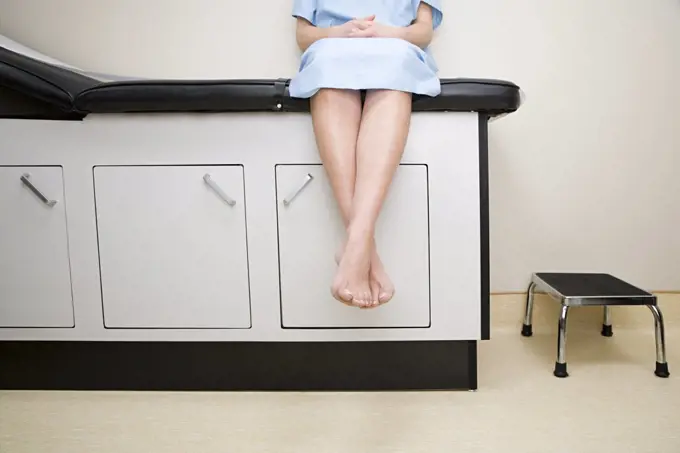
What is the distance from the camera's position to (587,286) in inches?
56.8

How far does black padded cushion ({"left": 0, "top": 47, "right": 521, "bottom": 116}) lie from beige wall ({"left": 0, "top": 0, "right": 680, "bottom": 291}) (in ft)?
1.90

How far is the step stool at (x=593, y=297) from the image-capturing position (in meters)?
1.32

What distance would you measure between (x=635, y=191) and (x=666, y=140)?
0.18m

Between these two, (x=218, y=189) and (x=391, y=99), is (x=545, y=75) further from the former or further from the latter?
(x=218, y=189)

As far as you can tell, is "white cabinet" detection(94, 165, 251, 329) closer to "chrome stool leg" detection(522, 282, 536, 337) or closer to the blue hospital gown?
the blue hospital gown

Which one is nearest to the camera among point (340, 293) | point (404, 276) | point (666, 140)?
point (340, 293)

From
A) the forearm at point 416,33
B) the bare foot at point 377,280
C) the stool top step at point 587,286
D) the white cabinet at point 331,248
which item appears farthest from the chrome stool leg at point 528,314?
the forearm at point 416,33

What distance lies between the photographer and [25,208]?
4.06 feet

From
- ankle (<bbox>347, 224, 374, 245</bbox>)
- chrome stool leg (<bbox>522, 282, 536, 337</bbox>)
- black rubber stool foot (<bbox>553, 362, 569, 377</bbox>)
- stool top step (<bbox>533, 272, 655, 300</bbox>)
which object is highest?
ankle (<bbox>347, 224, 374, 245</bbox>)

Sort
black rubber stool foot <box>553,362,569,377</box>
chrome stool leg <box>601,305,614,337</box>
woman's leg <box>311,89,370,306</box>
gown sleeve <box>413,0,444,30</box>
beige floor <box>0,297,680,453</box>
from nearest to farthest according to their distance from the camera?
1. beige floor <box>0,297,680,453</box>
2. woman's leg <box>311,89,370,306</box>
3. black rubber stool foot <box>553,362,569,377</box>
4. gown sleeve <box>413,0,444,30</box>
5. chrome stool leg <box>601,305,614,337</box>

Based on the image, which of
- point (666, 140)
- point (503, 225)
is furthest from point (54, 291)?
point (666, 140)

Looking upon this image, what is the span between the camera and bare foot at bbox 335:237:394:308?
1.08m

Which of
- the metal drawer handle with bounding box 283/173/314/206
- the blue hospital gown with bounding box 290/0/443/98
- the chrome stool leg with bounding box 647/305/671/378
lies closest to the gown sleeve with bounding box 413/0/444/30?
the blue hospital gown with bounding box 290/0/443/98

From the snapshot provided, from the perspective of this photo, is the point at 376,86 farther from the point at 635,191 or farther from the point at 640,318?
the point at 640,318
